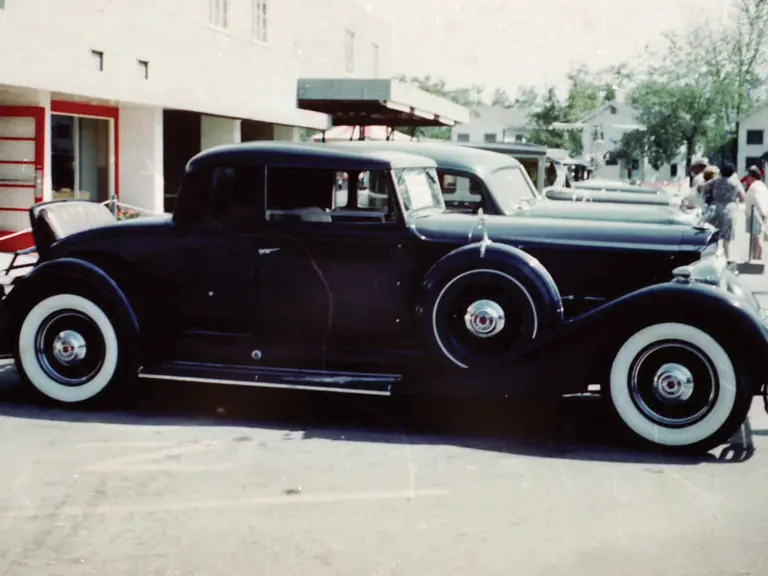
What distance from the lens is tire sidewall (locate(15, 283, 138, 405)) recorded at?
251 inches

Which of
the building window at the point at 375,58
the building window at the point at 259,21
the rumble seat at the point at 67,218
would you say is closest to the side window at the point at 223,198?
the rumble seat at the point at 67,218

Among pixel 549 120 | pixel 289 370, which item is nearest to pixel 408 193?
pixel 289 370

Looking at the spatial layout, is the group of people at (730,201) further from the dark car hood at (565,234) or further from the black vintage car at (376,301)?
the black vintage car at (376,301)

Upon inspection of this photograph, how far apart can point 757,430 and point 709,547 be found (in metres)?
2.27

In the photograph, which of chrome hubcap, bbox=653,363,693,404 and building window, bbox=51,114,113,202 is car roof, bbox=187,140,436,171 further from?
building window, bbox=51,114,113,202

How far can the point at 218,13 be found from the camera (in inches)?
886

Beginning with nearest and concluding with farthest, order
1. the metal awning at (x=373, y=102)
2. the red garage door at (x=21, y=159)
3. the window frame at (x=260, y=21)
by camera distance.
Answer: the red garage door at (x=21, y=159) < the metal awning at (x=373, y=102) < the window frame at (x=260, y=21)

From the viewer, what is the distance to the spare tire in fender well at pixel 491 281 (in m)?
5.77

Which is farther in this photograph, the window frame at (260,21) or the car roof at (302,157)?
the window frame at (260,21)

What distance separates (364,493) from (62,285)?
272 centimetres

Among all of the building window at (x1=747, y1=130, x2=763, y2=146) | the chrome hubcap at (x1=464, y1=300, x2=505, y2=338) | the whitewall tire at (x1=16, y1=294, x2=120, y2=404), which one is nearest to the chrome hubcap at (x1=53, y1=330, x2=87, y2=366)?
the whitewall tire at (x1=16, y1=294, x2=120, y2=404)

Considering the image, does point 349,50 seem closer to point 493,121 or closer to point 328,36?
point 328,36

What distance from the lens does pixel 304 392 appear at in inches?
279

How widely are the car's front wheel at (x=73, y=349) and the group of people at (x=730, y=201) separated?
7.83 m
